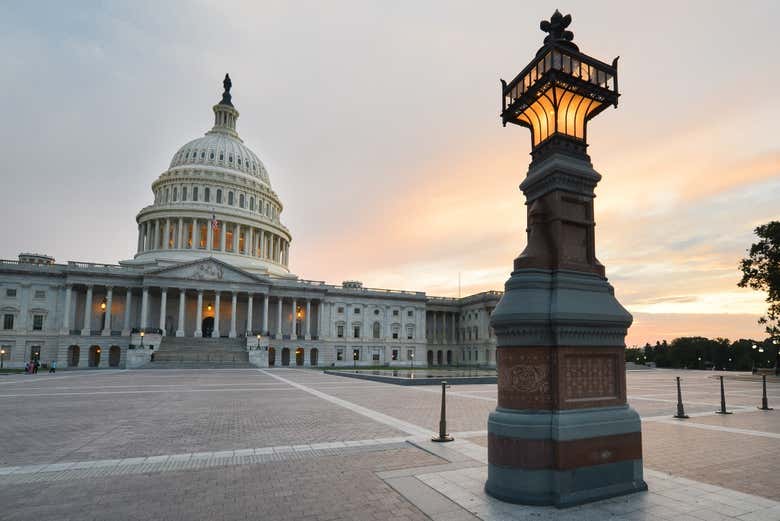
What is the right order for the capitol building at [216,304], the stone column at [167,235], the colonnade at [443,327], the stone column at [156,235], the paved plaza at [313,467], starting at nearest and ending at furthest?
the paved plaza at [313,467] < the capitol building at [216,304] < the stone column at [167,235] < the stone column at [156,235] < the colonnade at [443,327]

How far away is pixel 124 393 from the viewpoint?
23438 millimetres

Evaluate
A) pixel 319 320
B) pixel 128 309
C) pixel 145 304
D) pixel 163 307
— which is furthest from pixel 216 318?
pixel 319 320

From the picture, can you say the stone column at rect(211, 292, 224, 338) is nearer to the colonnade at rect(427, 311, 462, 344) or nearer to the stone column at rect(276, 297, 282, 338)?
Result: the stone column at rect(276, 297, 282, 338)

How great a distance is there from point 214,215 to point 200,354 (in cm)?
3259

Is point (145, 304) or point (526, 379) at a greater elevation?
point (145, 304)

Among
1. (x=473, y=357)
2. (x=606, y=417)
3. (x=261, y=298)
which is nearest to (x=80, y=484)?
(x=606, y=417)

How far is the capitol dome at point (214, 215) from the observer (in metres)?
88.7

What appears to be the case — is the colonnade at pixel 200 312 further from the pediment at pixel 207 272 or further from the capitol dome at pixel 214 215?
the capitol dome at pixel 214 215

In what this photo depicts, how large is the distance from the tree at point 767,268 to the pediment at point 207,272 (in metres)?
69.6

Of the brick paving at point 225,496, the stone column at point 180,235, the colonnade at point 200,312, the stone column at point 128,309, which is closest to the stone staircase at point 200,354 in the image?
the colonnade at point 200,312

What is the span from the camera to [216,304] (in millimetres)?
75375

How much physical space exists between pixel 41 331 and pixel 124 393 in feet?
198

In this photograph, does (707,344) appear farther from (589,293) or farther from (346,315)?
(589,293)

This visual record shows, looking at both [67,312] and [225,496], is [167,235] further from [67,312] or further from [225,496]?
[225,496]
